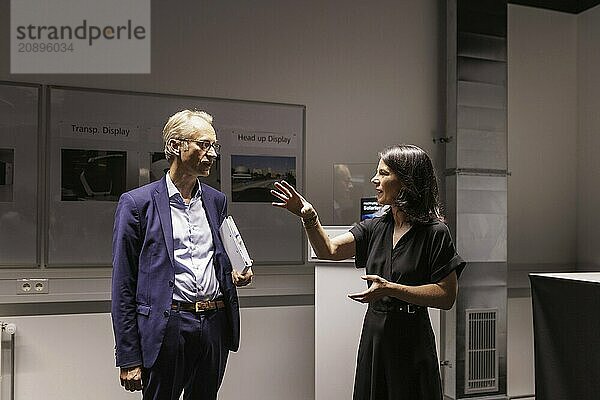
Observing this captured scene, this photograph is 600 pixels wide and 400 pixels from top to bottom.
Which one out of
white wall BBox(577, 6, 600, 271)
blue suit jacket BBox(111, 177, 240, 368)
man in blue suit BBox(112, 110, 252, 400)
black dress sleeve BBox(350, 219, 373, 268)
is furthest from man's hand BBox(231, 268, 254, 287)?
white wall BBox(577, 6, 600, 271)

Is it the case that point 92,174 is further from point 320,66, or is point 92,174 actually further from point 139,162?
point 320,66

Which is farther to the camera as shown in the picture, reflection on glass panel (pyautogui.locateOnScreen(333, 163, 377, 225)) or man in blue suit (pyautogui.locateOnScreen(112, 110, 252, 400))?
reflection on glass panel (pyautogui.locateOnScreen(333, 163, 377, 225))

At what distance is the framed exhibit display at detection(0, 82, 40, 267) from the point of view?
3.43 meters

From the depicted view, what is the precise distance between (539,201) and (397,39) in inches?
65.0

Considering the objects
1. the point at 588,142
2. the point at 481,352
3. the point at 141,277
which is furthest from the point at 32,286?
the point at 588,142

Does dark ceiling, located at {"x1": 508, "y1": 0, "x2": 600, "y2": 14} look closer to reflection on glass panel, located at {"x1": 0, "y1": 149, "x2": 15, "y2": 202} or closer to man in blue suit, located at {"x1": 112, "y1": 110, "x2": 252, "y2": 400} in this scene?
man in blue suit, located at {"x1": 112, "y1": 110, "x2": 252, "y2": 400}

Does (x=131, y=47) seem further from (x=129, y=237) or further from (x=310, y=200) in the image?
(x=129, y=237)

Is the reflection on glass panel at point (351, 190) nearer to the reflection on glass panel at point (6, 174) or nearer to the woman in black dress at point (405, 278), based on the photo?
the woman in black dress at point (405, 278)

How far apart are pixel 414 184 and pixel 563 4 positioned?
3486 mm

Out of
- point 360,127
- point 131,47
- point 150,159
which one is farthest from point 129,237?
point 360,127

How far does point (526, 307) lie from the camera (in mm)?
4816

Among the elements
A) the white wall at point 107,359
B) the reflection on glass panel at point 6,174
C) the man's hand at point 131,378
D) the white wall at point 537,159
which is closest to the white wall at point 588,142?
the white wall at point 537,159

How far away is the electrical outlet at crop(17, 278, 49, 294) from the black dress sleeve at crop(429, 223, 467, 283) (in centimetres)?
221

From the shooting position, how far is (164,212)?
2377 mm
